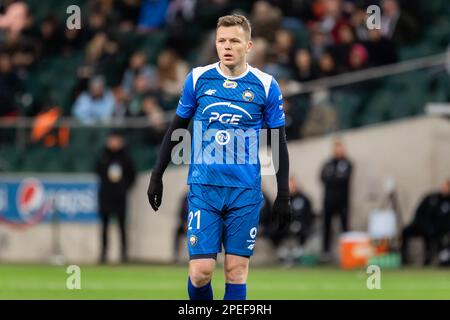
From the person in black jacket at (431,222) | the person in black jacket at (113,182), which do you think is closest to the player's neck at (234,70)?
the person in black jacket at (431,222)

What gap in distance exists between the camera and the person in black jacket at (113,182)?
20500 millimetres

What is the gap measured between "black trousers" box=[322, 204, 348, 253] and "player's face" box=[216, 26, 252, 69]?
11724 millimetres

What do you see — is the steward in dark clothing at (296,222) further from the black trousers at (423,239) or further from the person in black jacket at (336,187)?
the black trousers at (423,239)

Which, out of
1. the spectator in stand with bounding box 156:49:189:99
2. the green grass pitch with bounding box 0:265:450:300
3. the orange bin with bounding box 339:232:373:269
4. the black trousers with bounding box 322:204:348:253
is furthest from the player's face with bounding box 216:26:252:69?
the spectator in stand with bounding box 156:49:189:99

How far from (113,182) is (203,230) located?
1216cm

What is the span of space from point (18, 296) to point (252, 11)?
402 inches

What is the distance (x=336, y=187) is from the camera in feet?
66.5

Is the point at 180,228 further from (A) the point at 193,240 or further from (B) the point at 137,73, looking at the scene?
(A) the point at 193,240

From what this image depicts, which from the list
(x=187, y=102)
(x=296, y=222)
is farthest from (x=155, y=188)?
(x=296, y=222)

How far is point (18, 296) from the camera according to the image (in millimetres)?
12977

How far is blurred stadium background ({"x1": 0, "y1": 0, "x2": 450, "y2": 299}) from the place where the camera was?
793 inches

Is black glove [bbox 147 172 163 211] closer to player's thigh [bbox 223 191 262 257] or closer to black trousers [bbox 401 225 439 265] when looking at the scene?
player's thigh [bbox 223 191 262 257]

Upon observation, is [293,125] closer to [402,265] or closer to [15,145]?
[402,265]
